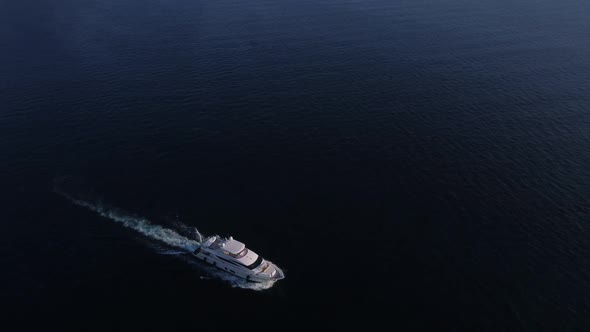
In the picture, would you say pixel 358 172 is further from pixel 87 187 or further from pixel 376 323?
pixel 87 187

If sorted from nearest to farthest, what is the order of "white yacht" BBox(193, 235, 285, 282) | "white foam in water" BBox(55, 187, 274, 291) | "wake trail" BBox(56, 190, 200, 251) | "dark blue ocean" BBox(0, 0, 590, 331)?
"dark blue ocean" BBox(0, 0, 590, 331)
"white yacht" BBox(193, 235, 285, 282)
"white foam in water" BBox(55, 187, 274, 291)
"wake trail" BBox(56, 190, 200, 251)

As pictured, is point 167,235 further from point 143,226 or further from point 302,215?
point 302,215

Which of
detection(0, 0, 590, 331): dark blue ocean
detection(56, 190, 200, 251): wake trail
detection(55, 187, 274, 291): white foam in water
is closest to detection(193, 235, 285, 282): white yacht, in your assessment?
detection(55, 187, 274, 291): white foam in water

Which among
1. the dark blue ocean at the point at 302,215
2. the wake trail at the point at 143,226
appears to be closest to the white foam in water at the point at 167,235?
the wake trail at the point at 143,226

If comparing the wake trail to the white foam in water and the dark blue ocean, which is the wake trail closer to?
the white foam in water

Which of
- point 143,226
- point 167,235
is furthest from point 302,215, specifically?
point 143,226

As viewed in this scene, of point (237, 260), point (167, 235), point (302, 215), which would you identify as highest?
point (167, 235)
